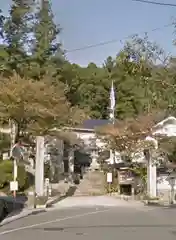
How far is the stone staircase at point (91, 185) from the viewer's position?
4125 cm

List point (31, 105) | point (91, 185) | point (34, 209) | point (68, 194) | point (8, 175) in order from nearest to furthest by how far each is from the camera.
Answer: point (34, 209)
point (8, 175)
point (31, 105)
point (68, 194)
point (91, 185)

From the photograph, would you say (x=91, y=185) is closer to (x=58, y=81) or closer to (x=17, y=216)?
(x=58, y=81)

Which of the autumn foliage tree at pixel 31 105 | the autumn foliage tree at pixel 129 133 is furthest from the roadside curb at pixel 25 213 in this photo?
the autumn foliage tree at pixel 129 133

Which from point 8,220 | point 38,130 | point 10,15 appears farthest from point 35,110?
point 10,15

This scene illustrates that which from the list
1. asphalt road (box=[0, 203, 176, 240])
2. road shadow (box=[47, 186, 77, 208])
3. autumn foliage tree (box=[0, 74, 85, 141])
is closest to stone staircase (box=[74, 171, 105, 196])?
road shadow (box=[47, 186, 77, 208])

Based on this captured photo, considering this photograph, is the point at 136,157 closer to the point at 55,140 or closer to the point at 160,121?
the point at 160,121

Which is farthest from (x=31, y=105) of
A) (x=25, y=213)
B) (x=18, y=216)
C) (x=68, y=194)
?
(x=18, y=216)

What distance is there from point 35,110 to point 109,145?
986 centimetres

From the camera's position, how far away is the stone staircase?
4125 cm

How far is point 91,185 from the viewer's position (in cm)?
4378

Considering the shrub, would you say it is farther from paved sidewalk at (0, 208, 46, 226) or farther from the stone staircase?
paved sidewalk at (0, 208, 46, 226)

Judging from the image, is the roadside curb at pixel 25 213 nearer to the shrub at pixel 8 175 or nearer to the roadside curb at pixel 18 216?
the roadside curb at pixel 18 216

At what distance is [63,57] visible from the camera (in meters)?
54.8

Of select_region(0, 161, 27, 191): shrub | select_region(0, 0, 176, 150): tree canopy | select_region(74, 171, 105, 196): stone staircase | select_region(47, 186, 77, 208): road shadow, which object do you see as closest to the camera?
select_region(0, 0, 176, 150): tree canopy
